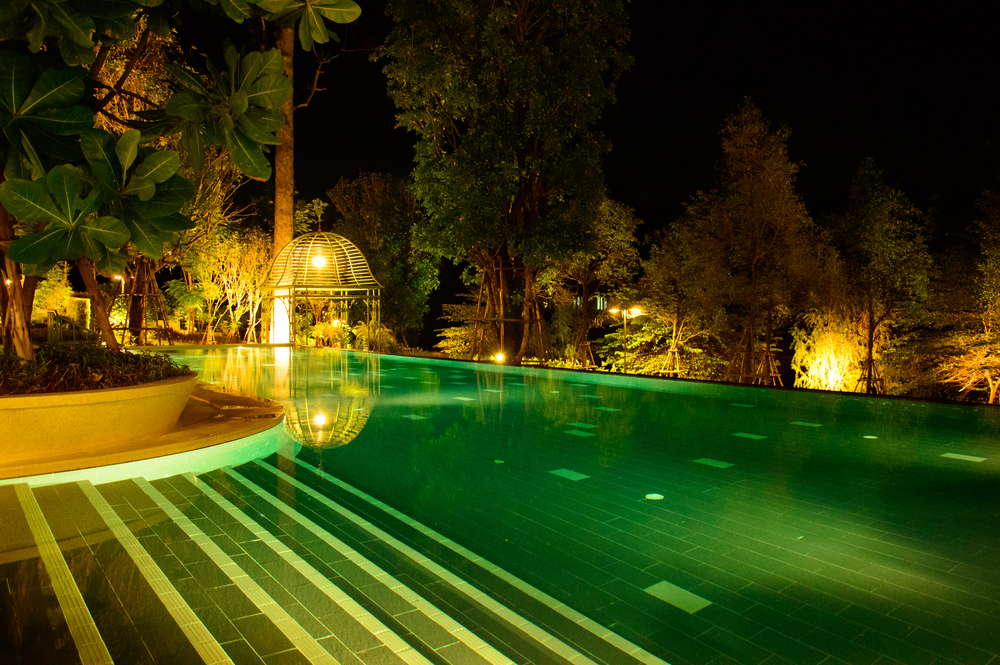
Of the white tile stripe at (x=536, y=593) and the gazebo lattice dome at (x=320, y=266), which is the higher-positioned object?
the gazebo lattice dome at (x=320, y=266)

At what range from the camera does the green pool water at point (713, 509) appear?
2.54 meters

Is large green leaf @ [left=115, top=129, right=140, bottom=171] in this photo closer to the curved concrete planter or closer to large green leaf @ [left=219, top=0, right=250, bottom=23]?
large green leaf @ [left=219, top=0, right=250, bottom=23]

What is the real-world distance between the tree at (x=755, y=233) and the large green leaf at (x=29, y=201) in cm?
1312

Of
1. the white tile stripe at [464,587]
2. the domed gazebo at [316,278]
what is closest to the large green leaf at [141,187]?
the white tile stripe at [464,587]

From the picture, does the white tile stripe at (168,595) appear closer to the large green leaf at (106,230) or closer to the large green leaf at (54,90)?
the large green leaf at (106,230)

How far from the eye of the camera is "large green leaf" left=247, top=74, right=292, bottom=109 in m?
3.21

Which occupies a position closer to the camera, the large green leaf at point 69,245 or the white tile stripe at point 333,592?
the white tile stripe at point 333,592

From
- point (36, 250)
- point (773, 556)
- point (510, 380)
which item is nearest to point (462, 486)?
point (773, 556)

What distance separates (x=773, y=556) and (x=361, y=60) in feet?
61.8

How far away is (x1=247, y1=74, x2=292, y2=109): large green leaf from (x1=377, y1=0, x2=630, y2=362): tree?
964cm

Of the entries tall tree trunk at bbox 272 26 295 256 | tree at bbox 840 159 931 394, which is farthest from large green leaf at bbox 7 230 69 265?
tall tree trunk at bbox 272 26 295 256

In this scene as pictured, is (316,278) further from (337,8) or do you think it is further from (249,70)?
(337,8)

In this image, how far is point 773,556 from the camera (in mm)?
3213

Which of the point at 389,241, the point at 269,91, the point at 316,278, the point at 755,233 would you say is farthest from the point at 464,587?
the point at 316,278
